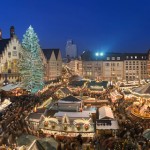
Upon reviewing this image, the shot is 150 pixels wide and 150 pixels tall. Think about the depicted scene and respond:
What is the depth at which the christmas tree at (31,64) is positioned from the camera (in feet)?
176

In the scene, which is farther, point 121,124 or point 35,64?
point 35,64

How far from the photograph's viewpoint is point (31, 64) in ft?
179

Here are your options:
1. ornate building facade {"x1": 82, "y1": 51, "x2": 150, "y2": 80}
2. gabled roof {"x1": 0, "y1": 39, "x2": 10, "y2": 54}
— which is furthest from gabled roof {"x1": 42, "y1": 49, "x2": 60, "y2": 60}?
gabled roof {"x1": 0, "y1": 39, "x2": 10, "y2": 54}

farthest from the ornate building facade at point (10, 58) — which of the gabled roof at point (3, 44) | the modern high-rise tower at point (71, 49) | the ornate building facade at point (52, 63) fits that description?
the modern high-rise tower at point (71, 49)

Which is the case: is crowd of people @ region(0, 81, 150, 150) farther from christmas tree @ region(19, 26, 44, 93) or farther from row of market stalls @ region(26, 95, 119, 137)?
christmas tree @ region(19, 26, 44, 93)

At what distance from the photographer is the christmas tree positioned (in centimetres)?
5372

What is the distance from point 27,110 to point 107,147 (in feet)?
43.8

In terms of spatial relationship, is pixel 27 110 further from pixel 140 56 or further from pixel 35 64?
pixel 140 56

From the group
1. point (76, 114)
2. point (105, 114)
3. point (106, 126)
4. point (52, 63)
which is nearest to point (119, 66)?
point (52, 63)

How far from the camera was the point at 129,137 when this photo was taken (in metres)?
22.2

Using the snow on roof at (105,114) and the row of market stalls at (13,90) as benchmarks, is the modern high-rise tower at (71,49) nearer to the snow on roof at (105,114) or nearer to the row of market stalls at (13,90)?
the row of market stalls at (13,90)

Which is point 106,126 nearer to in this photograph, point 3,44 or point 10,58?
point 10,58

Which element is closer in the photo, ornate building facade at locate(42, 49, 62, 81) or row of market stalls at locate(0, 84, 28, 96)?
row of market stalls at locate(0, 84, 28, 96)

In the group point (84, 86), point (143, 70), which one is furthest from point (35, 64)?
point (143, 70)
